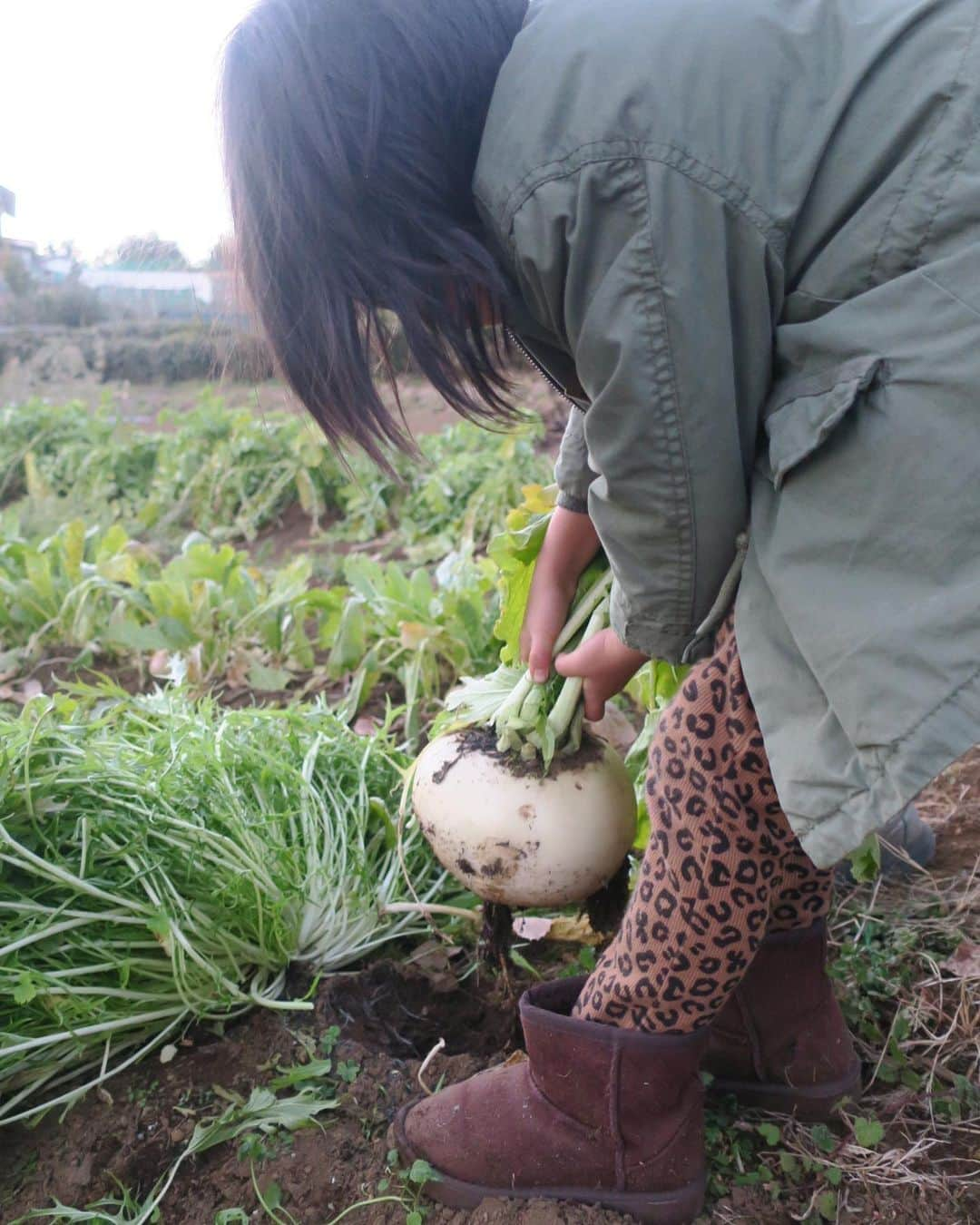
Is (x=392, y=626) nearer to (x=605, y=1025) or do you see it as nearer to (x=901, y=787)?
(x=605, y=1025)

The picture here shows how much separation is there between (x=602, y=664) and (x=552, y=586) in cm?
23

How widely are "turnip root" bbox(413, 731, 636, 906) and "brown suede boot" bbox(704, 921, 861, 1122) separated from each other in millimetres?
280

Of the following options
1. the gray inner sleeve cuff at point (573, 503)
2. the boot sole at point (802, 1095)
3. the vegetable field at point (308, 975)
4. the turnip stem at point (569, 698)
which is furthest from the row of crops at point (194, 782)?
the boot sole at point (802, 1095)

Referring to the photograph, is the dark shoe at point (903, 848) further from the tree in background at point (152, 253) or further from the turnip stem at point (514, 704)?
the tree in background at point (152, 253)

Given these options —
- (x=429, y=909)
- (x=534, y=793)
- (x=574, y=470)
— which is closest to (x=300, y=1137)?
(x=429, y=909)

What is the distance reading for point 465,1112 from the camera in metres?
1.48

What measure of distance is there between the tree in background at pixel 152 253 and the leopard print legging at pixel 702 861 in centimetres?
85

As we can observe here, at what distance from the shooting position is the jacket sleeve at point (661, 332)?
1.08m

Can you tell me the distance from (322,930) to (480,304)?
43.6 inches

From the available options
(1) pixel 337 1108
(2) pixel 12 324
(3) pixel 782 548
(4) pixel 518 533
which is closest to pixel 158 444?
(2) pixel 12 324

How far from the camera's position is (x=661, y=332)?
3.59 feet

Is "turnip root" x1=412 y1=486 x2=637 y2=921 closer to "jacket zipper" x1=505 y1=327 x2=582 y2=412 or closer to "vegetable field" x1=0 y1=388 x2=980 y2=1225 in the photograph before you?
"vegetable field" x1=0 y1=388 x2=980 y2=1225

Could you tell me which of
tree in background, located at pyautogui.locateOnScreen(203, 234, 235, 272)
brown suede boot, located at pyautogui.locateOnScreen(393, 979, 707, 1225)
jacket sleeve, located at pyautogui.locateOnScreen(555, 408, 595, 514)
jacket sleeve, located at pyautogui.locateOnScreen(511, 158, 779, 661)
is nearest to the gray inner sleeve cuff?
jacket sleeve, located at pyautogui.locateOnScreen(555, 408, 595, 514)

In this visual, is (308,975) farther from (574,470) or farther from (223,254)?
(223,254)
